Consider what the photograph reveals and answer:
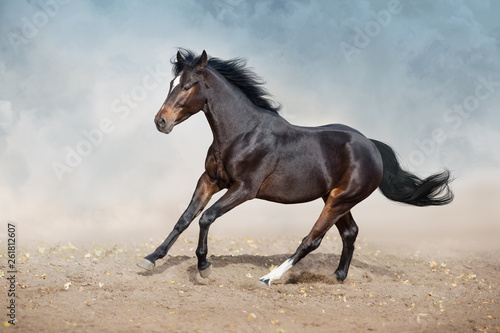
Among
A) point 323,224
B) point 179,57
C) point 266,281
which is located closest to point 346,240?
point 323,224

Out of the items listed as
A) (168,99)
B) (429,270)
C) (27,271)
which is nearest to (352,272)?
(429,270)

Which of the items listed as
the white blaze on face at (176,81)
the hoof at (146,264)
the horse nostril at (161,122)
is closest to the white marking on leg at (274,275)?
the hoof at (146,264)

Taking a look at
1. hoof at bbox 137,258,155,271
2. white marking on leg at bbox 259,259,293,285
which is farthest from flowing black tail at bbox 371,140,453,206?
hoof at bbox 137,258,155,271

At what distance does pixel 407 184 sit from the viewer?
28.9 feet

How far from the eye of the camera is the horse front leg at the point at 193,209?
714 cm

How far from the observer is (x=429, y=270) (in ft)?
32.3

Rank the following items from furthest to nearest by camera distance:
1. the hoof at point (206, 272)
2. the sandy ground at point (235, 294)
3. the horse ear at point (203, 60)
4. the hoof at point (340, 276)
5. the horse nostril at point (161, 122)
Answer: the hoof at point (340, 276) < the hoof at point (206, 272) < the horse ear at point (203, 60) < the horse nostril at point (161, 122) < the sandy ground at point (235, 294)

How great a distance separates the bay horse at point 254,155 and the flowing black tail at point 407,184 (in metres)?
0.84

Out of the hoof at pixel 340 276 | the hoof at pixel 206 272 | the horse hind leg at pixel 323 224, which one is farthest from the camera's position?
the hoof at pixel 340 276

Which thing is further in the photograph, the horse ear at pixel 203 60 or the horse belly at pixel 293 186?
the horse belly at pixel 293 186

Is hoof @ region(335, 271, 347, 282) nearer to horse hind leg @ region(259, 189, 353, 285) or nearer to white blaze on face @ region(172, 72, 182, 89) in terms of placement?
horse hind leg @ region(259, 189, 353, 285)

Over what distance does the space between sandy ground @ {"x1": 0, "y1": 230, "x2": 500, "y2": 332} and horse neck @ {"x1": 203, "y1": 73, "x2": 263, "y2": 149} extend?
1858 millimetres

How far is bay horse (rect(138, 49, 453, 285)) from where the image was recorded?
7.02 meters

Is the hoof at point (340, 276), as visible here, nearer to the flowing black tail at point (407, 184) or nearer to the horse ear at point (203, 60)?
the flowing black tail at point (407, 184)
